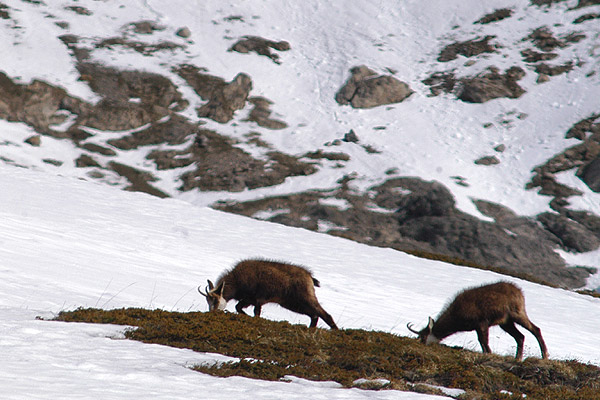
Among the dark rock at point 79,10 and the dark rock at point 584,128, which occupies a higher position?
the dark rock at point 79,10

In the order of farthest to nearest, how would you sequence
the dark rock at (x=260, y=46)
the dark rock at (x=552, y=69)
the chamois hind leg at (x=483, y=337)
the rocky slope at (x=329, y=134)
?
the dark rock at (x=260, y=46) → the dark rock at (x=552, y=69) → the rocky slope at (x=329, y=134) → the chamois hind leg at (x=483, y=337)

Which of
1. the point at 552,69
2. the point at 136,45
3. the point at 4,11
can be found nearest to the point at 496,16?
the point at 552,69

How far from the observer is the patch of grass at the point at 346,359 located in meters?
7.48

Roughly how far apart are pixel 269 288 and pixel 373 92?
5876 centimetres

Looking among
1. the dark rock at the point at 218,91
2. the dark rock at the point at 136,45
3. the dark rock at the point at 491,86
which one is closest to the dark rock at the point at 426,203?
the dark rock at the point at 491,86

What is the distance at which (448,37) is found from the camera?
78.2 m

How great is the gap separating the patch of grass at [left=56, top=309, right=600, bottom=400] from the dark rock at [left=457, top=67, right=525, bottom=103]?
61.0m

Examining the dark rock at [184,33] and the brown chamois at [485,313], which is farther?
the dark rock at [184,33]

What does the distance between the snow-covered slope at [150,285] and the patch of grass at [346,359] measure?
1.62ft

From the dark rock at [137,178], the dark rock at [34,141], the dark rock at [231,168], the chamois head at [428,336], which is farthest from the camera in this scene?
the dark rock at [231,168]

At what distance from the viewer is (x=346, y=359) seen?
8.20 m

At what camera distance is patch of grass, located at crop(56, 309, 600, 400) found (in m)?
7.48

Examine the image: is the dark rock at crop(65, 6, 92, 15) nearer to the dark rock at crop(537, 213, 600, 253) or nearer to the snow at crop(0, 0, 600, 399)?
the snow at crop(0, 0, 600, 399)

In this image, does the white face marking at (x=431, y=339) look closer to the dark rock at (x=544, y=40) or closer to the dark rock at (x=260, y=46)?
the dark rock at (x=260, y=46)
